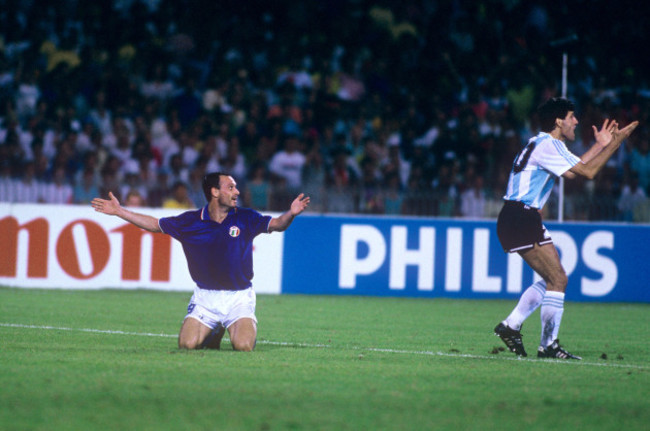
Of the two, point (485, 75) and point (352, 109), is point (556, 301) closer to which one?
point (352, 109)

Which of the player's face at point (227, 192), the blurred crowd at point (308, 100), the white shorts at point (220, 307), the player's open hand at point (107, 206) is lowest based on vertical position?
the white shorts at point (220, 307)

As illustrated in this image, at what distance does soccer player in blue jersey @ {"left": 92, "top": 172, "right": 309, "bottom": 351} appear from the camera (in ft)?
29.7

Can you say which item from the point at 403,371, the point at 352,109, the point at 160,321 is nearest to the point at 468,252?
the point at 352,109

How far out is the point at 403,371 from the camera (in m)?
7.77

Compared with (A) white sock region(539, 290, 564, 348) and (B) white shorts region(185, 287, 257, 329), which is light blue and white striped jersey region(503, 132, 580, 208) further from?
(B) white shorts region(185, 287, 257, 329)

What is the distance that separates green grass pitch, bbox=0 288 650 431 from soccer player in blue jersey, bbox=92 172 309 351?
0.32m

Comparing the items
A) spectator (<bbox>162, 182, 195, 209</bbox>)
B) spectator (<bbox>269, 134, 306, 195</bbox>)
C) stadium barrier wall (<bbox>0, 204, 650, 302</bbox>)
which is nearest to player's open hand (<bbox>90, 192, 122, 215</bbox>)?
stadium barrier wall (<bbox>0, 204, 650, 302</bbox>)

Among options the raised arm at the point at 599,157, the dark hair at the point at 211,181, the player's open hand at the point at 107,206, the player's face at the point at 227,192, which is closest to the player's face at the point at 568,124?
the raised arm at the point at 599,157

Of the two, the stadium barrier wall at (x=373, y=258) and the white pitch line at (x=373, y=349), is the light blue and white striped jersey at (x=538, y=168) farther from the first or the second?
the stadium barrier wall at (x=373, y=258)

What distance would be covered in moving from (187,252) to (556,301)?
3233 millimetres

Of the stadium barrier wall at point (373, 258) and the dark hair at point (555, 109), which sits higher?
the dark hair at point (555, 109)

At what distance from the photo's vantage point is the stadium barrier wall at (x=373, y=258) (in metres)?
16.2

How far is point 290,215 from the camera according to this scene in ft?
28.7

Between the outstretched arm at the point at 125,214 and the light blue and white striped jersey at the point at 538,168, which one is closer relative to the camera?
the light blue and white striped jersey at the point at 538,168
